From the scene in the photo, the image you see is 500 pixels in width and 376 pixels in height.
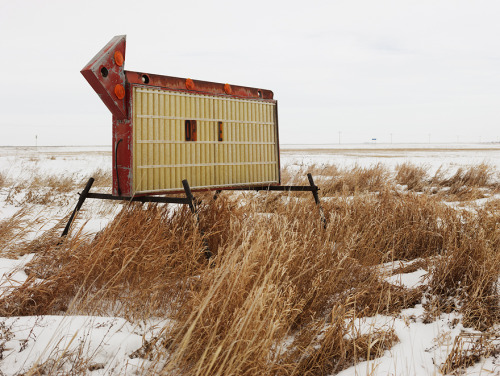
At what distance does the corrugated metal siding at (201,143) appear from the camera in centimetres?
419

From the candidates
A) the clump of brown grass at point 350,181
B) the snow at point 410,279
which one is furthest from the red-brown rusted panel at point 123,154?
the clump of brown grass at point 350,181

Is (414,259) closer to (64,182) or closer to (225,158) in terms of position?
(225,158)

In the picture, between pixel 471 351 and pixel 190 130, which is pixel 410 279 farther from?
pixel 190 130

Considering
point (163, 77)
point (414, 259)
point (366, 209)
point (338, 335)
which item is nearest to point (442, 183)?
point (366, 209)

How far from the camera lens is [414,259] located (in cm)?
436

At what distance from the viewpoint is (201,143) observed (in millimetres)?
4684

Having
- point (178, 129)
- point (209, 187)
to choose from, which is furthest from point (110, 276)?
point (178, 129)

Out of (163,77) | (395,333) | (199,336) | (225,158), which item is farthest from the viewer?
(225,158)

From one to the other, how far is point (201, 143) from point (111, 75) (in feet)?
4.08

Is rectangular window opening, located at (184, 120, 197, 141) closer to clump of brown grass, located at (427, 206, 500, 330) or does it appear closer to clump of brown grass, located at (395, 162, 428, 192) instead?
clump of brown grass, located at (427, 206, 500, 330)

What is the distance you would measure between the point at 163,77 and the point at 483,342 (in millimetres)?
3715

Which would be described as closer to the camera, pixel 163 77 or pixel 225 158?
pixel 163 77

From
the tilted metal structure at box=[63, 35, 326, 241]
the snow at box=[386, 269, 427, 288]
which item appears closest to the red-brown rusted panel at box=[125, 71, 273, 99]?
the tilted metal structure at box=[63, 35, 326, 241]

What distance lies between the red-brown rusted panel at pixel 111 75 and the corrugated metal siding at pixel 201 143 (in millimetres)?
156
